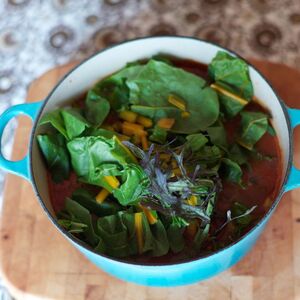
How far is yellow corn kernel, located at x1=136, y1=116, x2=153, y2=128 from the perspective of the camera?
71 cm

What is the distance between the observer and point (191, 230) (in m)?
0.64

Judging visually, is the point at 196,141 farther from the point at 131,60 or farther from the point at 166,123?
the point at 131,60

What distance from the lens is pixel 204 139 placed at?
659mm

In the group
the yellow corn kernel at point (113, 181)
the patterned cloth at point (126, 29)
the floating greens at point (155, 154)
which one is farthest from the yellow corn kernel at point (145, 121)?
the patterned cloth at point (126, 29)

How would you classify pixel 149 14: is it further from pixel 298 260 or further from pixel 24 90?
pixel 298 260

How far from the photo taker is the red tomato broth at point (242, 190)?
0.63 m

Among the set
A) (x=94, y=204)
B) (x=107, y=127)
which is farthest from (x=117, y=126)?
(x=94, y=204)

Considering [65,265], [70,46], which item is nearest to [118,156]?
[65,265]

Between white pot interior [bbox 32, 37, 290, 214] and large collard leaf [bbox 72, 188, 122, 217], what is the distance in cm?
4

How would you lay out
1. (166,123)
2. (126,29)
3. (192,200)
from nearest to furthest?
(192,200) < (166,123) < (126,29)

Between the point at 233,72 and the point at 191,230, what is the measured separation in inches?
8.5

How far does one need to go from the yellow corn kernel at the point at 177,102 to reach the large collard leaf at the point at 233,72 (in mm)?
60

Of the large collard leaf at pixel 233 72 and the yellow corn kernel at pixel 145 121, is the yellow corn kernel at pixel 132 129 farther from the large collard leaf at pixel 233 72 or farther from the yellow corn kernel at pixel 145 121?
the large collard leaf at pixel 233 72

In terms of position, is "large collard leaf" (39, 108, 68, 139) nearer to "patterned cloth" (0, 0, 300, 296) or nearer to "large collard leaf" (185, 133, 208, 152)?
"large collard leaf" (185, 133, 208, 152)
